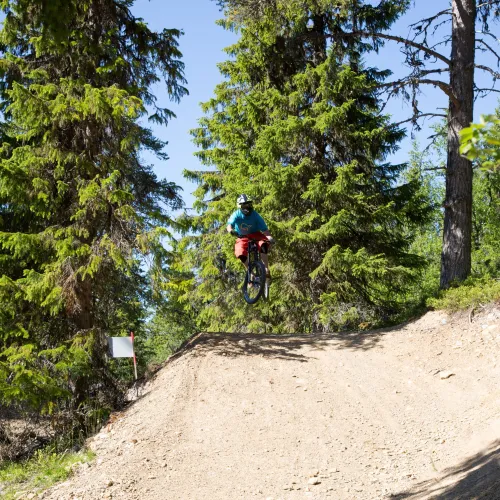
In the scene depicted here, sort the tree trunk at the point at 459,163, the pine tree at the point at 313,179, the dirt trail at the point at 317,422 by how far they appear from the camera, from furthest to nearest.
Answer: the pine tree at the point at 313,179 < the tree trunk at the point at 459,163 < the dirt trail at the point at 317,422

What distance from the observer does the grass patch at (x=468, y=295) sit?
394 inches

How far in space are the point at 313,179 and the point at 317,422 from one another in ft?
22.0

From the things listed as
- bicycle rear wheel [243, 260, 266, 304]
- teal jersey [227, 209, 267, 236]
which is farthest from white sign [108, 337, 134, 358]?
teal jersey [227, 209, 267, 236]

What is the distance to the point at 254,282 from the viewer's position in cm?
981

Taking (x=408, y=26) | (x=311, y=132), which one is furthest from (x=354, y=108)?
(x=408, y=26)

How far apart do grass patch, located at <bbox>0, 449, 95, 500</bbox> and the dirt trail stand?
32cm

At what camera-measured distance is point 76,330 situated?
1066cm

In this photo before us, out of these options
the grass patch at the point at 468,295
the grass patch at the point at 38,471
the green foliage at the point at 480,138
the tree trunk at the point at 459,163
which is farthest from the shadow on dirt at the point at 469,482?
the tree trunk at the point at 459,163

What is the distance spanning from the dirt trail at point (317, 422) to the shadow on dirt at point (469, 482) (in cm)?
2

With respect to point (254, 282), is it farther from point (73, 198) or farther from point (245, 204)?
point (73, 198)

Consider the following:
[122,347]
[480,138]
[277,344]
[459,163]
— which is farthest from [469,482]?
[459,163]

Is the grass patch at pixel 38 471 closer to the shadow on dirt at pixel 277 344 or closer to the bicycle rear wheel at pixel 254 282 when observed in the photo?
the shadow on dirt at pixel 277 344

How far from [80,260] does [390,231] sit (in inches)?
338

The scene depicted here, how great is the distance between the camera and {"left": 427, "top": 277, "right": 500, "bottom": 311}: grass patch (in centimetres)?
1002
